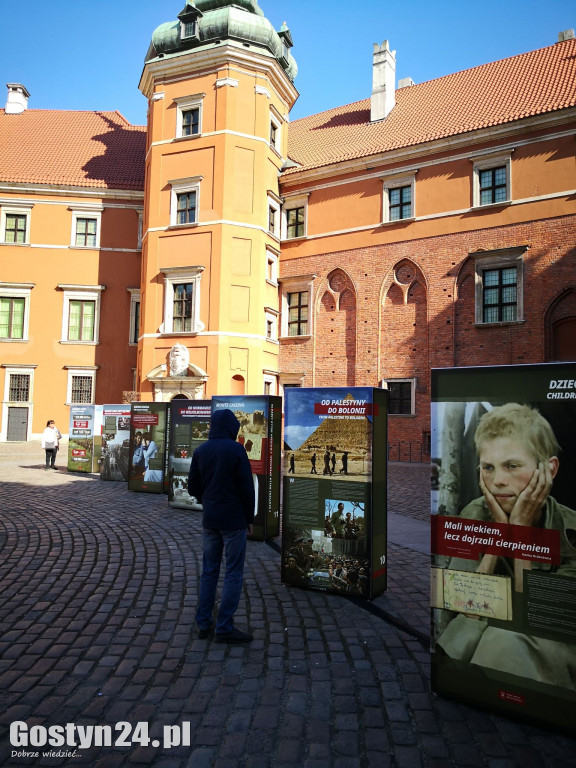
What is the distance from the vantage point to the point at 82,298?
28484 mm

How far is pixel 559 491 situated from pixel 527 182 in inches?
802

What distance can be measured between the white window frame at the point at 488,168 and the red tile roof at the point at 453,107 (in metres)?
1.26

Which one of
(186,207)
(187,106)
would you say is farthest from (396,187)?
(187,106)

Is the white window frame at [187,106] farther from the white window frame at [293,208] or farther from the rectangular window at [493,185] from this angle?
the rectangular window at [493,185]

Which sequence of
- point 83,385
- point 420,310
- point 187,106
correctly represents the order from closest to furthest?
point 420,310
point 187,106
point 83,385

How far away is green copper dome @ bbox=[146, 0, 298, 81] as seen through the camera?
23.9m

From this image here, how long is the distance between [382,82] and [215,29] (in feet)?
27.5

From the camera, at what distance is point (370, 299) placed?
77.5 ft

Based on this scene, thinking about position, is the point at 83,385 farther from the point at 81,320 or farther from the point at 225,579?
the point at 225,579

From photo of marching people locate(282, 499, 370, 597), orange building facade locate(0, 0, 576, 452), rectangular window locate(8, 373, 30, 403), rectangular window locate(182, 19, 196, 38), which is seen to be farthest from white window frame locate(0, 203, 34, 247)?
photo of marching people locate(282, 499, 370, 597)

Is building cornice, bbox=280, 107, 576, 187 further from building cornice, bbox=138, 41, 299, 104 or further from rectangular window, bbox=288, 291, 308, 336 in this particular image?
rectangular window, bbox=288, 291, 308, 336

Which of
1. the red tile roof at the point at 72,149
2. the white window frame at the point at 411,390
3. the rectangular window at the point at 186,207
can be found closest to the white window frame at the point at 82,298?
the red tile roof at the point at 72,149

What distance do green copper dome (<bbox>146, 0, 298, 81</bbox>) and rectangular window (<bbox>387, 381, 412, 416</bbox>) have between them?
1600 centimetres

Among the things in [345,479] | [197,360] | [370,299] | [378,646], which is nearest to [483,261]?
[370,299]
